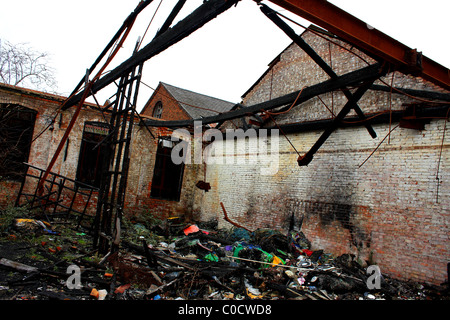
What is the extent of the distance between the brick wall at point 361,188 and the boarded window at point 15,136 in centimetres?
800

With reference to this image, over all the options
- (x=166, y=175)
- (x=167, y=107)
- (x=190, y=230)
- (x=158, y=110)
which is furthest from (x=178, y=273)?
(x=158, y=110)

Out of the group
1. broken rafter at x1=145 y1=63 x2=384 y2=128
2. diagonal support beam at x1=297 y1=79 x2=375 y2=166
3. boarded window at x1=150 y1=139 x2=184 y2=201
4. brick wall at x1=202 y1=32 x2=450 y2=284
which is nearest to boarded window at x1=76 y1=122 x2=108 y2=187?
boarded window at x1=150 y1=139 x2=184 y2=201

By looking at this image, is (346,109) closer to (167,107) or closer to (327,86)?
(327,86)

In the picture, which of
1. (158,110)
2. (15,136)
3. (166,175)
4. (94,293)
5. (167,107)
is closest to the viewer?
(94,293)

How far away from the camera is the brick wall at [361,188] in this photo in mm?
5746

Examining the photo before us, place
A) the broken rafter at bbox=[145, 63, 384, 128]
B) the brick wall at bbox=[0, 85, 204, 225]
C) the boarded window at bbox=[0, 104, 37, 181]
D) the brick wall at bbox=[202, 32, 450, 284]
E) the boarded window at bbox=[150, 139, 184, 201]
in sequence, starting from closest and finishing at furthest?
the broken rafter at bbox=[145, 63, 384, 128] < the brick wall at bbox=[202, 32, 450, 284] < the boarded window at bbox=[0, 104, 37, 181] < the brick wall at bbox=[0, 85, 204, 225] < the boarded window at bbox=[150, 139, 184, 201]

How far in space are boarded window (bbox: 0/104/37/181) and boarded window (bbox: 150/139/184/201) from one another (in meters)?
4.67

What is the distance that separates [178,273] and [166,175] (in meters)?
6.84

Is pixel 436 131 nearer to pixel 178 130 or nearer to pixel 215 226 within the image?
pixel 215 226

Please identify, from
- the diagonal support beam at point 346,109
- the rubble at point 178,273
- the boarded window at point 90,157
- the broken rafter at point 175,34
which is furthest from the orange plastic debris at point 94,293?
the boarded window at point 90,157

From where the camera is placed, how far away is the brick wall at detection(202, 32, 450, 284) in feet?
18.9

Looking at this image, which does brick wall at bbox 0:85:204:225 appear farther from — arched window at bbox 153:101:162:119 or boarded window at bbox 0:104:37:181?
arched window at bbox 153:101:162:119

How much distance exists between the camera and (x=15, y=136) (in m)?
8.90
